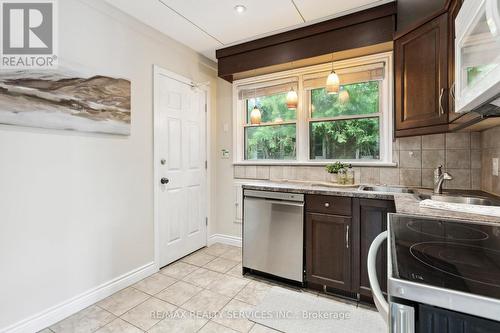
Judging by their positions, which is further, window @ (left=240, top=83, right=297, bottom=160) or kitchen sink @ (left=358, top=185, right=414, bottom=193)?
window @ (left=240, top=83, right=297, bottom=160)

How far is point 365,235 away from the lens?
2.03 meters

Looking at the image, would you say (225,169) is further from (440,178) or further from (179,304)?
(440,178)

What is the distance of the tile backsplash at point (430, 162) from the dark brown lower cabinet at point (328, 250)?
2.57 feet

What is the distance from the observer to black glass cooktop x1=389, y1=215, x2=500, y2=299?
586 millimetres

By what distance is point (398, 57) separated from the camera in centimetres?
213

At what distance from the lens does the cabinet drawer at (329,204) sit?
6.84 feet

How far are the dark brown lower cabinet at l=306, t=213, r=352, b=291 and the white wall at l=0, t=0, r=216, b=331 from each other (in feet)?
5.62

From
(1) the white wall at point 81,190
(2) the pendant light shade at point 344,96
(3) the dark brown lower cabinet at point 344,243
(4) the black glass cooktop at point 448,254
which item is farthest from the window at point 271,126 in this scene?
(4) the black glass cooktop at point 448,254

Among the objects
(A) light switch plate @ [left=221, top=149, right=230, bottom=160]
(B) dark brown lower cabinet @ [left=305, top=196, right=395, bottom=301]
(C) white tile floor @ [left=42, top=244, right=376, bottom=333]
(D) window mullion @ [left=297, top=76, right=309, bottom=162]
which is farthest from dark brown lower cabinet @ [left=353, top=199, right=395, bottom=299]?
(A) light switch plate @ [left=221, top=149, right=230, bottom=160]

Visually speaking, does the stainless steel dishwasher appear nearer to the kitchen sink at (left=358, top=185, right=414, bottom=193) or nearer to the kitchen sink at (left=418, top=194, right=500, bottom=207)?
the kitchen sink at (left=358, top=185, right=414, bottom=193)

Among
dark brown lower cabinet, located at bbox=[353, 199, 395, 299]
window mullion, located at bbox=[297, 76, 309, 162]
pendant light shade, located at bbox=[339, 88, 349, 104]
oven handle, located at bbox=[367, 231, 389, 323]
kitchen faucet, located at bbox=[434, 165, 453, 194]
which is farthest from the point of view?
window mullion, located at bbox=[297, 76, 309, 162]

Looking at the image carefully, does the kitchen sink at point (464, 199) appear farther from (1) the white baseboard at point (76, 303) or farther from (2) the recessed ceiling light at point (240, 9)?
(1) the white baseboard at point (76, 303)

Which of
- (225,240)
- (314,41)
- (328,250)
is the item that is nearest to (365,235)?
(328,250)

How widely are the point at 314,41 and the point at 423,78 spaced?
1.15 meters
